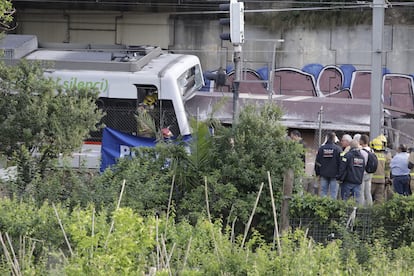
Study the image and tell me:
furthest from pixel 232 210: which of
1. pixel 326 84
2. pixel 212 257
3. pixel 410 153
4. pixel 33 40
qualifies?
pixel 326 84

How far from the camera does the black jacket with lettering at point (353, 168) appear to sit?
15812 millimetres

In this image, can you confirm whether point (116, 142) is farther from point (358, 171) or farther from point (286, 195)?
point (286, 195)

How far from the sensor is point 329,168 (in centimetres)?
1620

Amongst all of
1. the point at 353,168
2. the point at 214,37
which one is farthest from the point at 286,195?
the point at 214,37

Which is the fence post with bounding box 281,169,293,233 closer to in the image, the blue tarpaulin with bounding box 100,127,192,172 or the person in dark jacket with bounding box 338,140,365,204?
the person in dark jacket with bounding box 338,140,365,204

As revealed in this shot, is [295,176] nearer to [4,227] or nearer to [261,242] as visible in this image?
[261,242]

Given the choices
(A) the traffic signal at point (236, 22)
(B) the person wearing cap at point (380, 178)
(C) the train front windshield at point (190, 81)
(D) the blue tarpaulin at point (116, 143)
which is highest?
(A) the traffic signal at point (236, 22)

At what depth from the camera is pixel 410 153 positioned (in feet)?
56.7

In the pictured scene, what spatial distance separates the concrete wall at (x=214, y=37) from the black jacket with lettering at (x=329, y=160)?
44.2 feet

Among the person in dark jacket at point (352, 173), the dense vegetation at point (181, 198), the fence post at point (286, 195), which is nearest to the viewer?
the dense vegetation at point (181, 198)

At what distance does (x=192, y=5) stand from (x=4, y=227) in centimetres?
2081

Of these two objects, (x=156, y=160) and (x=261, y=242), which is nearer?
(x=261, y=242)

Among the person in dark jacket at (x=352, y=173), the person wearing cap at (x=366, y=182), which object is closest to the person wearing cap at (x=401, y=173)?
the person wearing cap at (x=366, y=182)

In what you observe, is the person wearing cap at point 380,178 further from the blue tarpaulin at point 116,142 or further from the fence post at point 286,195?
the blue tarpaulin at point 116,142
